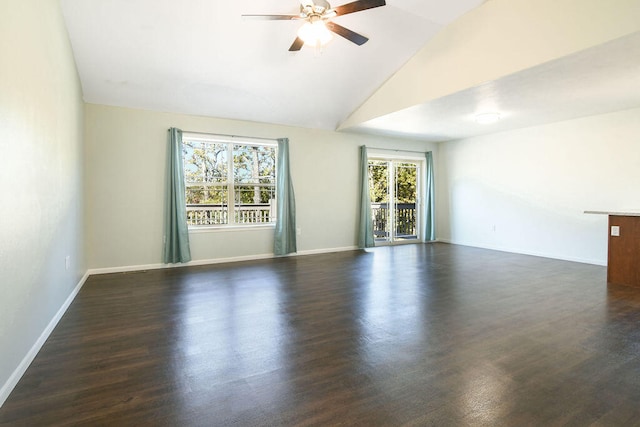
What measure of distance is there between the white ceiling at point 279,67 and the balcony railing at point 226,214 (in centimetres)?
156

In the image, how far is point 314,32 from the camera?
127 inches

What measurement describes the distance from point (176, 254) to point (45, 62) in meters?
3.19

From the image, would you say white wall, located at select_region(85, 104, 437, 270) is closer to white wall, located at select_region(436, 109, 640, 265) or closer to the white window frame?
the white window frame

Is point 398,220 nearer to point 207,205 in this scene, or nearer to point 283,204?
point 283,204

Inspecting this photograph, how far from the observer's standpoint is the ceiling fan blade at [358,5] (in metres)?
2.79

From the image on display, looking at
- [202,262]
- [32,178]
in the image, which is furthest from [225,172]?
[32,178]

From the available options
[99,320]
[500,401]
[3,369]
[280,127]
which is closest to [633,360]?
[500,401]

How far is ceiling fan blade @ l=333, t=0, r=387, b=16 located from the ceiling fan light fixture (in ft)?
0.80

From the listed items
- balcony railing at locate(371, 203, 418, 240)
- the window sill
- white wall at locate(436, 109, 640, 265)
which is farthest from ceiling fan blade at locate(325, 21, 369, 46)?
balcony railing at locate(371, 203, 418, 240)

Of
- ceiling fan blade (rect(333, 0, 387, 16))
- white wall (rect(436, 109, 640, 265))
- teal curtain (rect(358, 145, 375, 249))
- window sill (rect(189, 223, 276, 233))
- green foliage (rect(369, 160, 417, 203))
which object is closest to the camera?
ceiling fan blade (rect(333, 0, 387, 16))

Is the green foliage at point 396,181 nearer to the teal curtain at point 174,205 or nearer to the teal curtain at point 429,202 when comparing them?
the teal curtain at point 429,202

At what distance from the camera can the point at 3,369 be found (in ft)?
5.77

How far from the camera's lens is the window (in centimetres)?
551

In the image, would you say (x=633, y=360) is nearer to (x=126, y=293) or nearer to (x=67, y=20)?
(x=126, y=293)
